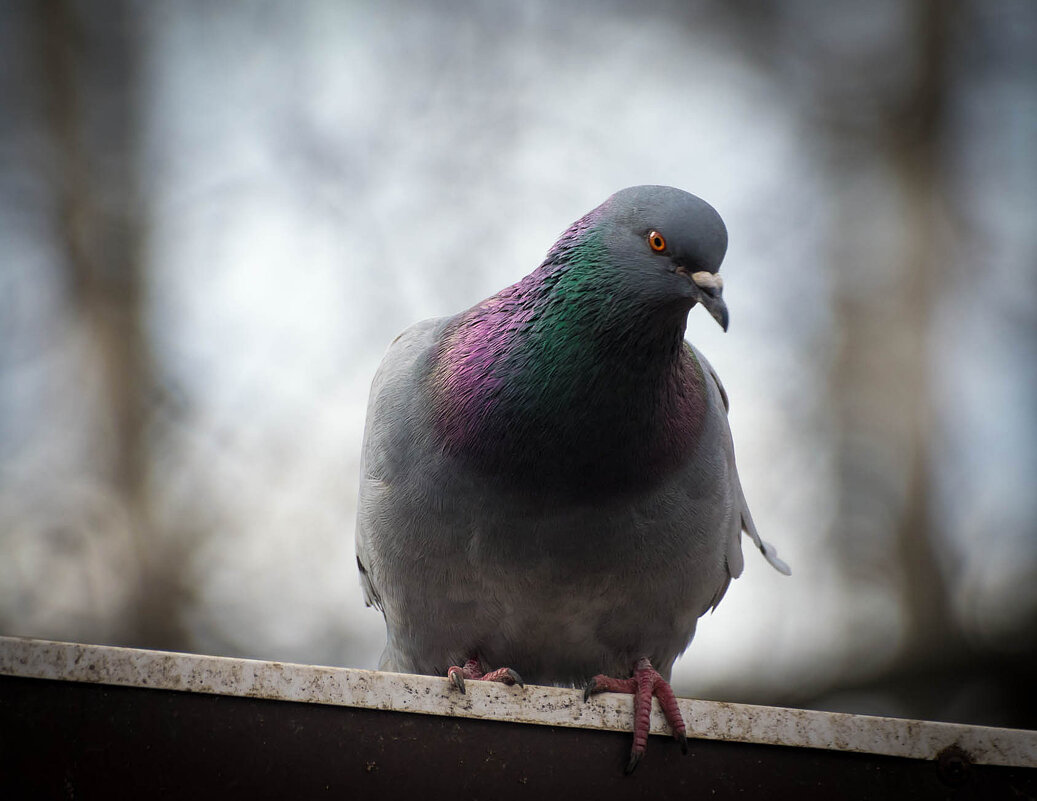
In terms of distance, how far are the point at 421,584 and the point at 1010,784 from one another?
1524mm

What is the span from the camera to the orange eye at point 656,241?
273 centimetres

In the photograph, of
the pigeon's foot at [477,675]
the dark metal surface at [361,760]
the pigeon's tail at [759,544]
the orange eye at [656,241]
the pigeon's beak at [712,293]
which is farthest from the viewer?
the pigeon's tail at [759,544]

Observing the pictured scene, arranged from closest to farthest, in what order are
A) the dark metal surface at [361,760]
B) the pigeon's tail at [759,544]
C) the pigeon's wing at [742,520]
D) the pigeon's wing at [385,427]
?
the dark metal surface at [361,760], the pigeon's wing at [385,427], the pigeon's wing at [742,520], the pigeon's tail at [759,544]

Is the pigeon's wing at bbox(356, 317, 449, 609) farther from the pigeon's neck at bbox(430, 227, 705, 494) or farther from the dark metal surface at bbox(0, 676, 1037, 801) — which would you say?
the dark metal surface at bbox(0, 676, 1037, 801)

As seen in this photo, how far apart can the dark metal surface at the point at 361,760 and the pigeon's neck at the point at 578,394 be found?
0.75 metres

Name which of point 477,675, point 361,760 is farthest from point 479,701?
point 477,675

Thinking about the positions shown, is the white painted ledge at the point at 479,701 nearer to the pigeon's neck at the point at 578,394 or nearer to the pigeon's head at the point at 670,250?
the pigeon's neck at the point at 578,394

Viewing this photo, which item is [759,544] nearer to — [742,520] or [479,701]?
[742,520]

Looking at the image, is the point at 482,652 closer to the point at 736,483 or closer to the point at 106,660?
the point at 736,483

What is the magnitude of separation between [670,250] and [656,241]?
55mm

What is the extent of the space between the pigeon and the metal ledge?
11.0 inches

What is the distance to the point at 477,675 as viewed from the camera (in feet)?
10.1

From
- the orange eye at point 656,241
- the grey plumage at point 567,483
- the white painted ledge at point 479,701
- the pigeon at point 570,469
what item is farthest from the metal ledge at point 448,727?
the orange eye at point 656,241

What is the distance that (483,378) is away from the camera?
289cm
